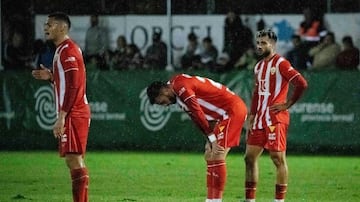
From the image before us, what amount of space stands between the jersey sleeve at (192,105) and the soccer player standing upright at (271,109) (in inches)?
58.2

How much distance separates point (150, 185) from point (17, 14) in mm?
10639

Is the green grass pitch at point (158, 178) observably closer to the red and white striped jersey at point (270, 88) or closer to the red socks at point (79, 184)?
the red and white striped jersey at point (270, 88)

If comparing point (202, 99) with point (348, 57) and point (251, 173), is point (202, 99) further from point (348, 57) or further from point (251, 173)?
point (348, 57)

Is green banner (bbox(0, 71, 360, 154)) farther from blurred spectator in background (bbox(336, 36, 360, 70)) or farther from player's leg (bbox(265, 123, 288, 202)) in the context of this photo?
player's leg (bbox(265, 123, 288, 202))

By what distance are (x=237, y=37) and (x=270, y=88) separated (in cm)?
1123

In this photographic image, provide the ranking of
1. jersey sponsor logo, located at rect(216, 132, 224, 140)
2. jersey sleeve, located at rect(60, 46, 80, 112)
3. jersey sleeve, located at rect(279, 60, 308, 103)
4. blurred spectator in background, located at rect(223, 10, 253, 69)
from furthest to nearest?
blurred spectator in background, located at rect(223, 10, 253, 69) → jersey sleeve, located at rect(279, 60, 308, 103) → jersey sponsor logo, located at rect(216, 132, 224, 140) → jersey sleeve, located at rect(60, 46, 80, 112)

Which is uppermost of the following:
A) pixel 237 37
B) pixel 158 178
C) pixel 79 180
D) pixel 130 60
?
pixel 237 37

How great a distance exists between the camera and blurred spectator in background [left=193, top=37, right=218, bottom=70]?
2531cm

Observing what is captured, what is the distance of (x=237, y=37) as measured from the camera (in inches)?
1001

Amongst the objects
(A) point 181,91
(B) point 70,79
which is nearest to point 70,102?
(B) point 70,79

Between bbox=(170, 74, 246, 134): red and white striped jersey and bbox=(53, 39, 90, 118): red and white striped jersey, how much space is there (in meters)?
1.06

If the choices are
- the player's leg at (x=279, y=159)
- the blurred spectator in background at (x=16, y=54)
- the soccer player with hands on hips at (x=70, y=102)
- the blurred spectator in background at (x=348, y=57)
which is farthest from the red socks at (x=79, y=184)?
the blurred spectator in background at (x=16, y=54)

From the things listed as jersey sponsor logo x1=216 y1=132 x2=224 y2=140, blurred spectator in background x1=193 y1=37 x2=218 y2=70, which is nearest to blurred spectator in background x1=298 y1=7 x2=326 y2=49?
blurred spectator in background x1=193 y1=37 x2=218 y2=70

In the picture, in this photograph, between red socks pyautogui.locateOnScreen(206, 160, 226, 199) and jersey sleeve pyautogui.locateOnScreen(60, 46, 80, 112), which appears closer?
jersey sleeve pyautogui.locateOnScreen(60, 46, 80, 112)
